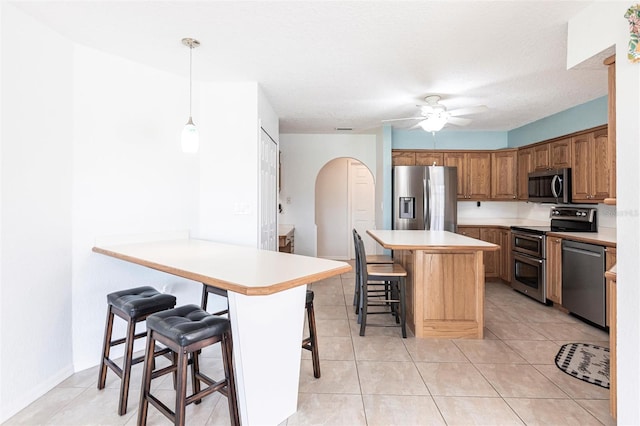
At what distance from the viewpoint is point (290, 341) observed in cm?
180

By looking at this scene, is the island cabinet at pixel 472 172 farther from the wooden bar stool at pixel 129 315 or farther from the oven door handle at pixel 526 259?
the wooden bar stool at pixel 129 315

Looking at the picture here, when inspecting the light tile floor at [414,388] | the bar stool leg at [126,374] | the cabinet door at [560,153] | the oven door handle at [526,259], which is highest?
the cabinet door at [560,153]

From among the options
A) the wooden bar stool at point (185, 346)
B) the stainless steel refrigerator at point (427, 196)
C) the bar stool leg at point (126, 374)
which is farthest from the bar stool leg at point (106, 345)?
the stainless steel refrigerator at point (427, 196)

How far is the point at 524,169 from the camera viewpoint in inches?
195

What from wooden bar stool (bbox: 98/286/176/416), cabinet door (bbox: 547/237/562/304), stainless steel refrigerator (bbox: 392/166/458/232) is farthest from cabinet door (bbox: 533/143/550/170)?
wooden bar stool (bbox: 98/286/176/416)

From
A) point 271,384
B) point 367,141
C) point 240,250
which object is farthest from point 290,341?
point 367,141

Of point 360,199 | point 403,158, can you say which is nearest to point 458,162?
point 403,158

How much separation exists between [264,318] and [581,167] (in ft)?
13.2

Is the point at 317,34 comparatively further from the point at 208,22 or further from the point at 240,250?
the point at 240,250

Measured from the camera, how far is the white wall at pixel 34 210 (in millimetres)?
1944

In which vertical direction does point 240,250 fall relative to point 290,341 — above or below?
above

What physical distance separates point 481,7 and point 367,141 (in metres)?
3.95
